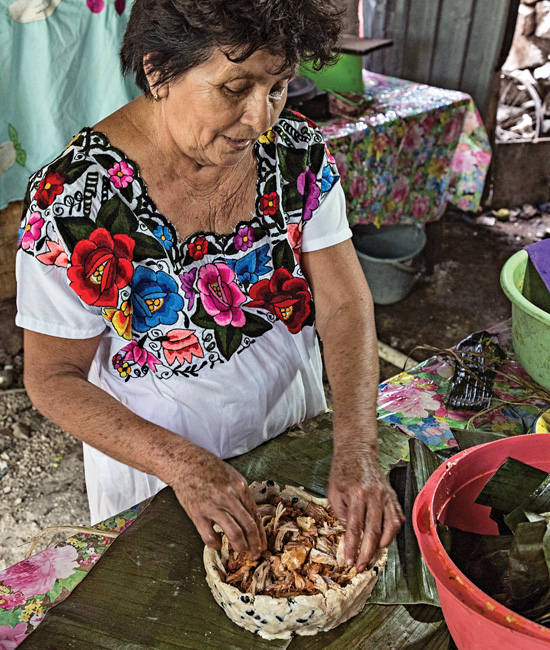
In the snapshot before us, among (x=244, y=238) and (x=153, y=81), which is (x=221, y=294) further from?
(x=153, y=81)

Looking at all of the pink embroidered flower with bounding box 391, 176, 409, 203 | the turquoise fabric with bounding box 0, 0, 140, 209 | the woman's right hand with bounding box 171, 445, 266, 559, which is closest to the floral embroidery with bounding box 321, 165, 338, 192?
the woman's right hand with bounding box 171, 445, 266, 559

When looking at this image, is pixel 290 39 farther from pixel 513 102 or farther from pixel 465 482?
pixel 513 102

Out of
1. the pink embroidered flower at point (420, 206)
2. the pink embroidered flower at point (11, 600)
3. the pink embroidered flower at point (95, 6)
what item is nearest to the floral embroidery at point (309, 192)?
the pink embroidered flower at point (11, 600)

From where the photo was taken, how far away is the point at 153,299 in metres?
1.54

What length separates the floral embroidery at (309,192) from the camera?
5.68ft

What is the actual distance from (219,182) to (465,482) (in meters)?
0.92

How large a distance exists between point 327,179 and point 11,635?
131 cm

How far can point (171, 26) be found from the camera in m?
1.24

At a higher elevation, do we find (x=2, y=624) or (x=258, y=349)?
(x=258, y=349)

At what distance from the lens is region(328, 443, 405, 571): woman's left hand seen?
4.09 ft

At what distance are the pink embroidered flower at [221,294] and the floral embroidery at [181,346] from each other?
79mm

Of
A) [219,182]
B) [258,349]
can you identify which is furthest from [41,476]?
[219,182]

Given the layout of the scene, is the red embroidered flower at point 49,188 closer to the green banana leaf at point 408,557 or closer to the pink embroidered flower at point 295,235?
the pink embroidered flower at point 295,235

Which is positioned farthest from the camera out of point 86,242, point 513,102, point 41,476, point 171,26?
point 513,102
